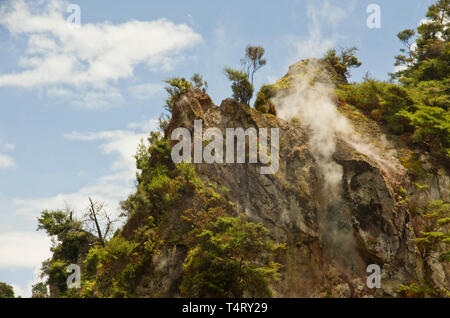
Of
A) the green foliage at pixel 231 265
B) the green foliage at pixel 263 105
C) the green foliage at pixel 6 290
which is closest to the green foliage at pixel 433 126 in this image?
the green foliage at pixel 263 105

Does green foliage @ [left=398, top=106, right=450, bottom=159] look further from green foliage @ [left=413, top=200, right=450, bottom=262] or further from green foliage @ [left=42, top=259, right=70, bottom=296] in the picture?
green foliage @ [left=42, top=259, right=70, bottom=296]

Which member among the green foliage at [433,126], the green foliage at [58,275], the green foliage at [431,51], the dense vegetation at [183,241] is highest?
the green foliage at [431,51]

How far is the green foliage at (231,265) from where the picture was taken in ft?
55.0

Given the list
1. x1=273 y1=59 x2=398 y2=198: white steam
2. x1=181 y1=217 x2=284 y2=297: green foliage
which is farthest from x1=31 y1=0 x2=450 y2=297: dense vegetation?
x1=273 y1=59 x2=398 y2=198: white steam

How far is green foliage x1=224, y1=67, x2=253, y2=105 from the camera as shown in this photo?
25.8 metres

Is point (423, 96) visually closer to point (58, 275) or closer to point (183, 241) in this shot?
point (183, 241)

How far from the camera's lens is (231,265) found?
55.1ft

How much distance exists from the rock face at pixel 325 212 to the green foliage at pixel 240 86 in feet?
5.18

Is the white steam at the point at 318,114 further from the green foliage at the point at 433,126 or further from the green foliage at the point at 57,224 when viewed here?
the green foliage at the point at 57,224

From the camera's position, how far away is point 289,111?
28.8 m

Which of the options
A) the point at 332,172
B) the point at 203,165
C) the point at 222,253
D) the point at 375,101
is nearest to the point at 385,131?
the point at 375,101

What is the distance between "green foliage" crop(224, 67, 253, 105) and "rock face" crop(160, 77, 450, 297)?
1.58 metres
